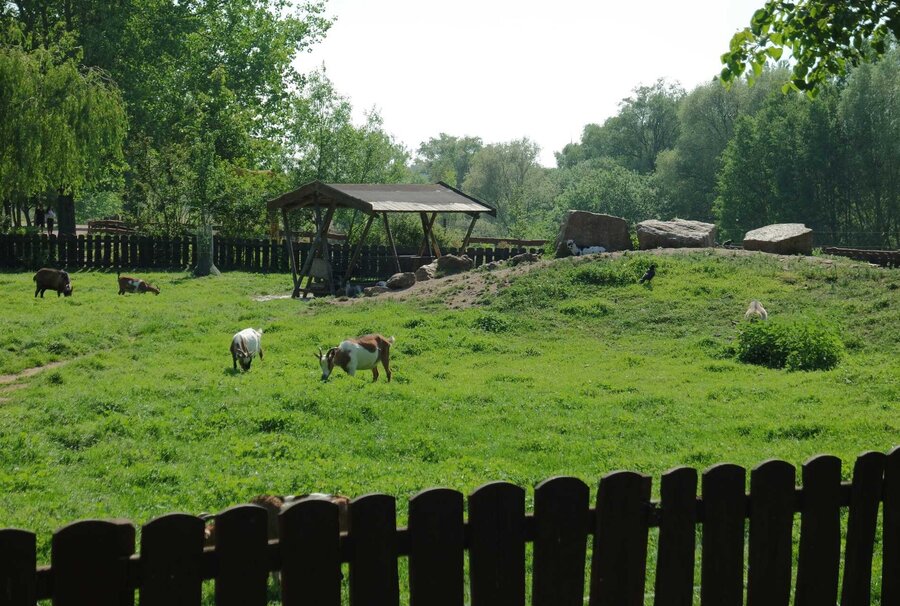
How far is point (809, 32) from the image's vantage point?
6660 millimetres

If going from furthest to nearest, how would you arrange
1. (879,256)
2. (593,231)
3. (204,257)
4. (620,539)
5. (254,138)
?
(254,138) → (204,257) → (879,256) → (593,231) → (620,539)

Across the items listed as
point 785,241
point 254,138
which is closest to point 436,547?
point 785,241

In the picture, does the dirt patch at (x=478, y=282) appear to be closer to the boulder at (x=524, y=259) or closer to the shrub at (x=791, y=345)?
the boulder at (x=524, y=259)

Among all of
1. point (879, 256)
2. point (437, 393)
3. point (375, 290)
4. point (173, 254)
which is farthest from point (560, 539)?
point (173, 254)

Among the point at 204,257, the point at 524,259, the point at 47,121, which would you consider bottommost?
the point at 204,257

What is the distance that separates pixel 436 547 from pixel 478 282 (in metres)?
20.5

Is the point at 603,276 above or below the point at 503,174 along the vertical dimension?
below

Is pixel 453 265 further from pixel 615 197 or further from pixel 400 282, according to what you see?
pixel 615 197

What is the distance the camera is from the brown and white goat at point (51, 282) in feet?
77.8

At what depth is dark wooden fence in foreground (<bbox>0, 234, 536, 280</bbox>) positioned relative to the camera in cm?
3219

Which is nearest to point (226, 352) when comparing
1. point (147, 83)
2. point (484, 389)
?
point (484, 389)

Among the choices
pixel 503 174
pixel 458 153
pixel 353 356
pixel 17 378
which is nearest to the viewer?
pixel 353 356

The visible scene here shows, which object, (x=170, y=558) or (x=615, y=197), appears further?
(x=615, y=197)

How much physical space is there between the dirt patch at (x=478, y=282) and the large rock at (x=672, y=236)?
1123 mm
